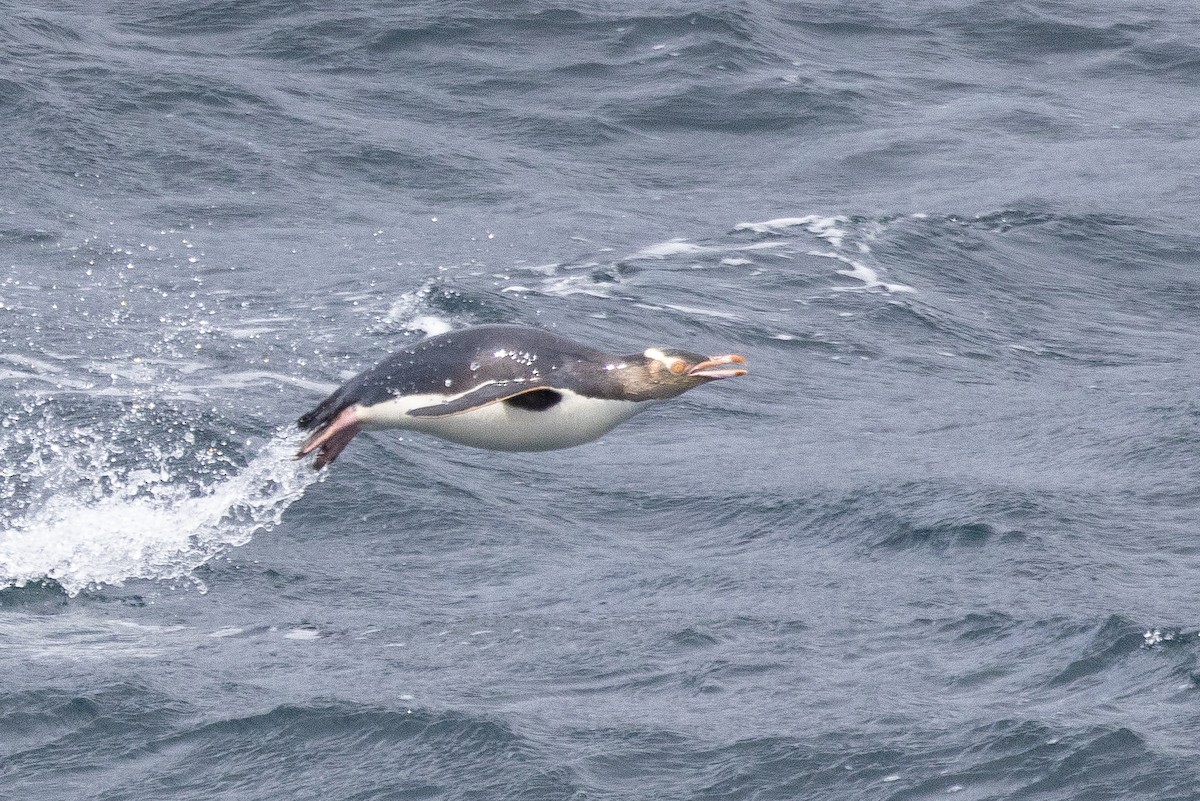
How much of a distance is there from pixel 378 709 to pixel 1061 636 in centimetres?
421

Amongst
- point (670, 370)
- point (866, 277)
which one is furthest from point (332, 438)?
point (866, 277)

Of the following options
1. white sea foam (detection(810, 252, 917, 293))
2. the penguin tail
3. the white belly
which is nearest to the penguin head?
the white belly

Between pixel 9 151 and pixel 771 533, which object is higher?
pixel 9 151

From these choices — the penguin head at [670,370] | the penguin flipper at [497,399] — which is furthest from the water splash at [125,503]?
the penguin head at [670,370]

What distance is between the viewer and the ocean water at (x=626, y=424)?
11711 millimetres

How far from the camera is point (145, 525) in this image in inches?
573

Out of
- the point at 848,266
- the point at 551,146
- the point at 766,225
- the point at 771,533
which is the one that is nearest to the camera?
the point at 771,533

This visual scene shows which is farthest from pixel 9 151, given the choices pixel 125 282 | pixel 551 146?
pixel 551 146

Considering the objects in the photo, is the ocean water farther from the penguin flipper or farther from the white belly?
the penguin flipper

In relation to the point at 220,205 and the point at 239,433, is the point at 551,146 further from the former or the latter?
the point at 239,433

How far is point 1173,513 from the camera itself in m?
15.3

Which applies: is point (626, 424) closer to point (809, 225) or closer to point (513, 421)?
point (809, 225)

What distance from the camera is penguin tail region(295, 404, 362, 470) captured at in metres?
10.3

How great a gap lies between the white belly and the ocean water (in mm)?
1873
